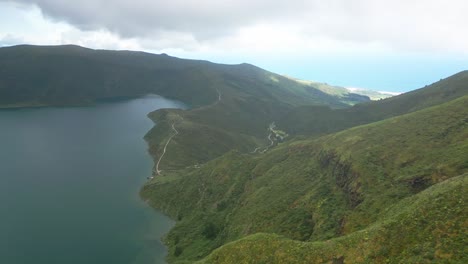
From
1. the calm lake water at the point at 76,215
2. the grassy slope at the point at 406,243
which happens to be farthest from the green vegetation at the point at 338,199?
the calm lake water at the point at 76,215

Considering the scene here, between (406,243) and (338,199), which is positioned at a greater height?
(406,243)

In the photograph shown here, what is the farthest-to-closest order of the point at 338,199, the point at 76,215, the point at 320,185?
the point at 76,215 < the point at 320,185 < the point at 338,199

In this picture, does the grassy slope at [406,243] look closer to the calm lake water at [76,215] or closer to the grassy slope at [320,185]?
the grassy slope at [320,185]

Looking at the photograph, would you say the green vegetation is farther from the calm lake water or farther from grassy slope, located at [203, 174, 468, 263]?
the calm lake water

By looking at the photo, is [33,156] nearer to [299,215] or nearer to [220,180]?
[220,180]

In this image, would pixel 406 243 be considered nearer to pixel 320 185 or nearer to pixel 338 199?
pixel 338 199

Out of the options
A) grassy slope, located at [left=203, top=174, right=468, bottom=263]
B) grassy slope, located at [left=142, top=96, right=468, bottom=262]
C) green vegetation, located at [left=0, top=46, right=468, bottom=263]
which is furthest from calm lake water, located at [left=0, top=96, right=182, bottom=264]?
grassy slope, located at [left=203, top=174, right=468, bottom=263]

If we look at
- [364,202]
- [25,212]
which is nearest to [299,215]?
[364,202]

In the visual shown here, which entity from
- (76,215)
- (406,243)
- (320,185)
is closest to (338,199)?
(320,185)
